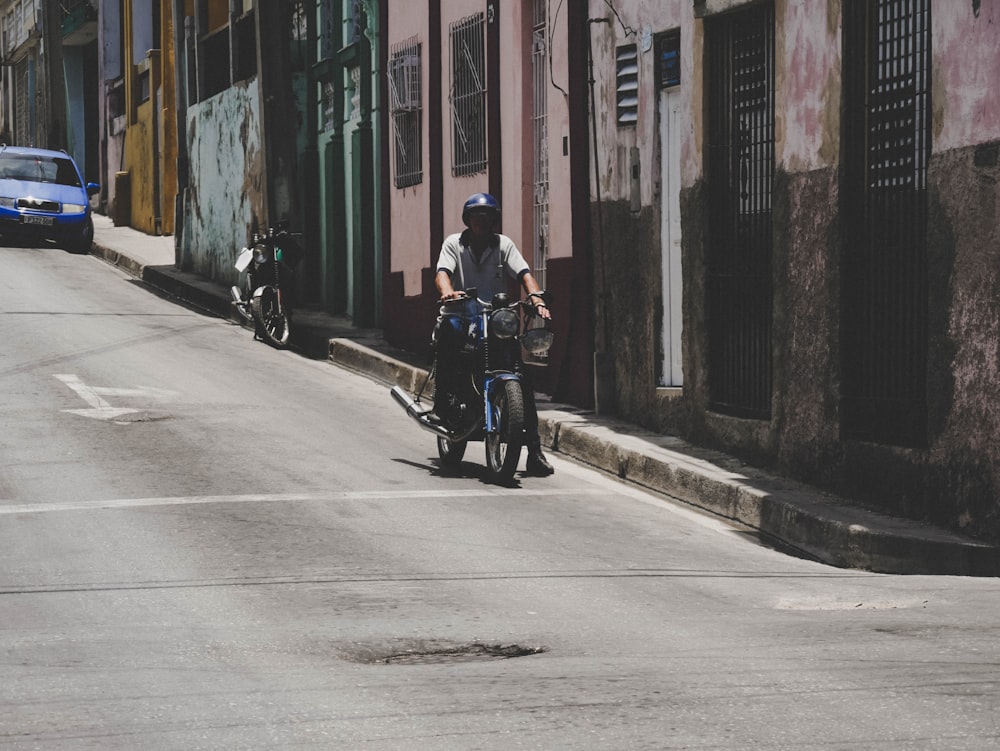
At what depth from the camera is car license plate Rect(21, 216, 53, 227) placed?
101 feet

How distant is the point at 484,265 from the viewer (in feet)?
39.5

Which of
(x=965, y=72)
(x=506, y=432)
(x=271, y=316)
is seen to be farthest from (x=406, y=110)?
(x=965, y=72)

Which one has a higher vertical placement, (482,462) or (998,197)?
(998,197)

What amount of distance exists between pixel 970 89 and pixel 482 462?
471 centimetres

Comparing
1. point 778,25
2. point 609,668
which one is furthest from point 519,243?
point 609,668

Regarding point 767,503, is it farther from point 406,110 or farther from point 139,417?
point 406,110

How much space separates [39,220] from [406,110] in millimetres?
13879

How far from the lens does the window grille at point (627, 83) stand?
13.5 meters

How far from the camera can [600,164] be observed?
14141 mm

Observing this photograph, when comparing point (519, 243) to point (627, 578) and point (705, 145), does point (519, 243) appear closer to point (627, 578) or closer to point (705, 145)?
point (705, 145)

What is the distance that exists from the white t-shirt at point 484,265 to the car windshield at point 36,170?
20973mm

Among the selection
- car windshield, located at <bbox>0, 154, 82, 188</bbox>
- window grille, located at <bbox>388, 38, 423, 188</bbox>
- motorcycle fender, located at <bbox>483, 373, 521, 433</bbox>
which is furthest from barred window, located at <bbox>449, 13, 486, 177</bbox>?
car windshield, located at <bbox>0, 154, 82, 188</bbox>

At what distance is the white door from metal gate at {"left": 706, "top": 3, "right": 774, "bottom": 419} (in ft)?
2.52

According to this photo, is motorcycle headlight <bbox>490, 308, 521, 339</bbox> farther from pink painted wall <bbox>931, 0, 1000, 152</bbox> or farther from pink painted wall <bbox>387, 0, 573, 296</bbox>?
pink painted wall <bbox>387, 0, 573, 296</bbox>
